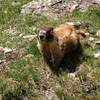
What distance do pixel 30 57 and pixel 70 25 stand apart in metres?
1.45

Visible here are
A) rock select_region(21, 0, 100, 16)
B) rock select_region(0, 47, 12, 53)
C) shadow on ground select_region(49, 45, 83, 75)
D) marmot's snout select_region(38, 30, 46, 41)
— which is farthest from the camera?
rock select_region(21, 0, 100, 16)

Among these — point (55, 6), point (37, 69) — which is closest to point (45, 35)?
point (37, 69)

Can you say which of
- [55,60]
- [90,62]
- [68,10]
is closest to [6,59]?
[55,60]

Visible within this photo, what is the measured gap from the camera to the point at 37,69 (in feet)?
31.1

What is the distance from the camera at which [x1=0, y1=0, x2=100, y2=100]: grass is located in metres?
8.84

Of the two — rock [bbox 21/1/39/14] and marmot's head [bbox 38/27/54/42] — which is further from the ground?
marmot's head [bbox 38/27/54/42]

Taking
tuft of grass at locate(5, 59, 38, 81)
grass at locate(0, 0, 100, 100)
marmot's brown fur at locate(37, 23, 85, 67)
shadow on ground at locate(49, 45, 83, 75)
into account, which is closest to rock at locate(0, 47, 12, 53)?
grass at locate(0, 0, 100, 100)

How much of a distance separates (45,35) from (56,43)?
0.46 m

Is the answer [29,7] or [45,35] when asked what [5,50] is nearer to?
[45,35]

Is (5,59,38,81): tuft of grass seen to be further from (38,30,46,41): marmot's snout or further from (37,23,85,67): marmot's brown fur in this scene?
(38,30,46,41): marmot's snout

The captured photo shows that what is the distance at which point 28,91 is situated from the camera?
8.95 m

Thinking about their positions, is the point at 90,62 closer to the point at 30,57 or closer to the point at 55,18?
the point at 30,57

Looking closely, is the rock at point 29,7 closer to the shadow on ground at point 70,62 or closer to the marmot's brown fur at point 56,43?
the marmot's brown fur at point 56,43

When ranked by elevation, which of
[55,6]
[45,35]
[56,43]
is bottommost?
[56,43]
